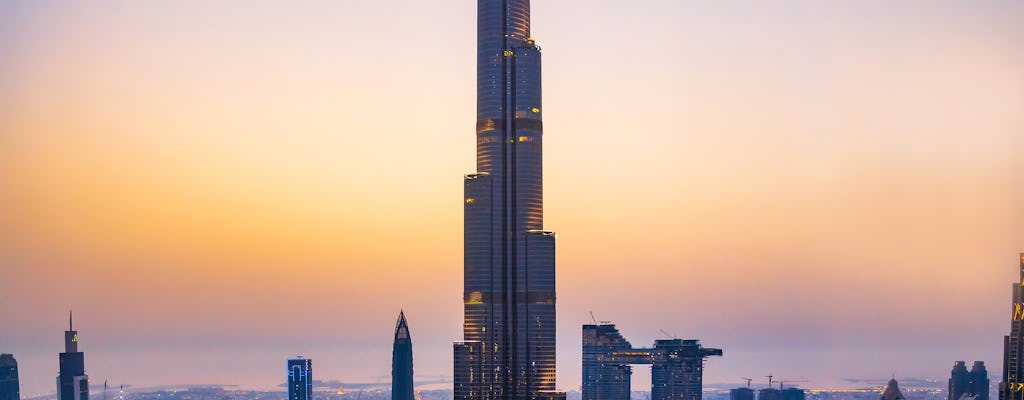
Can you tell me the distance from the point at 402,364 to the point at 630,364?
14.8m

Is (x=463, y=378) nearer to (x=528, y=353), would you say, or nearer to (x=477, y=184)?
(x=528, y=353)

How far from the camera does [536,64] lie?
61.1 m

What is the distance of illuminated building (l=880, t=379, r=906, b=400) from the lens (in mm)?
63362

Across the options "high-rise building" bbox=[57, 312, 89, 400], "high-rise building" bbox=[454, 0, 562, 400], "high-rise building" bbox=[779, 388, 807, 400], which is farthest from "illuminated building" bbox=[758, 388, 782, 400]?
"high-rise building" bbox=[57, 312, 89, 400]

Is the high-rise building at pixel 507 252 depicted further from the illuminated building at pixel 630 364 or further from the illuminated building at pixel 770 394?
the illuminated building at pixel 770 394

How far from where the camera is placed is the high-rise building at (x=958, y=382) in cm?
6278

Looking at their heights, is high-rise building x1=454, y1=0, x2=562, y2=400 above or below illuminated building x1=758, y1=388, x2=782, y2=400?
above

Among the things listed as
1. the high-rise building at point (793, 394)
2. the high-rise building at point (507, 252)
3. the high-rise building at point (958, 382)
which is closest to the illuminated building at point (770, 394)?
the high-rise building at point (793, 394)

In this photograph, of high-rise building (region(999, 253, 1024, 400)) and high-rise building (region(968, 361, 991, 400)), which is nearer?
high-rise building (region(999, 253, 1024, 400))

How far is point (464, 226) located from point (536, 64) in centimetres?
793

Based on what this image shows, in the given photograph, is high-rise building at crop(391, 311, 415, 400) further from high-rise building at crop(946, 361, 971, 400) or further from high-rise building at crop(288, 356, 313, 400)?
high-rise building at crop(946, 361, 971, 400)

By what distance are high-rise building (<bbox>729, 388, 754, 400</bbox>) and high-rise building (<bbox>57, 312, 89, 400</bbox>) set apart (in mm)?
36545

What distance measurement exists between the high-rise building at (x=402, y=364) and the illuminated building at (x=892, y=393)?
81.9 feet

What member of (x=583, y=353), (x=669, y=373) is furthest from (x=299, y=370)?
(x=669, y=373)
